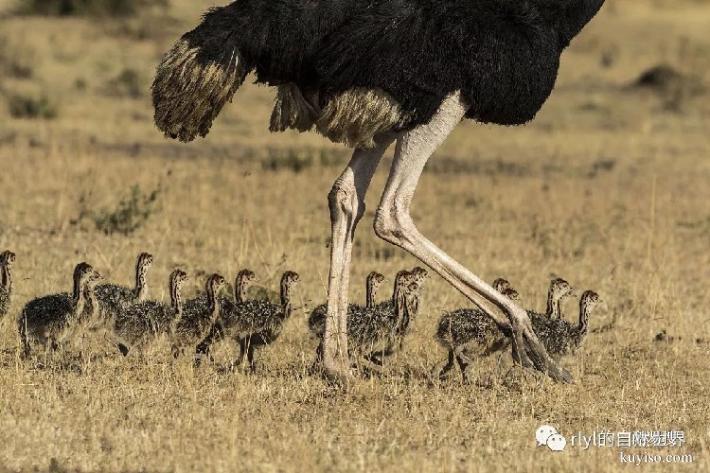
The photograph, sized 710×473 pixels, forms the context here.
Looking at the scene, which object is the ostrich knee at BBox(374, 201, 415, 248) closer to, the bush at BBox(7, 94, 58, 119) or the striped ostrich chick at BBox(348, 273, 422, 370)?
the striped ostrich chick at BBox(348, 273, 422, 370)

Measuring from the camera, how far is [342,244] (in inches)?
307

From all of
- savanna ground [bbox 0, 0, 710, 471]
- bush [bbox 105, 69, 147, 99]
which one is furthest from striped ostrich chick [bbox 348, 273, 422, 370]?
bush [bbox 105, 69, 147, 99]

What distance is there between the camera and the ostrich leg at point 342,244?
7.69m

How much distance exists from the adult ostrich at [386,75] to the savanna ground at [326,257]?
0.63 metres

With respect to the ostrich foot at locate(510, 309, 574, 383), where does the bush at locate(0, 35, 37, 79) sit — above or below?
above

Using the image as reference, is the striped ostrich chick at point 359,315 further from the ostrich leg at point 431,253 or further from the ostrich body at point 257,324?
the ostrich leg at point 431,253

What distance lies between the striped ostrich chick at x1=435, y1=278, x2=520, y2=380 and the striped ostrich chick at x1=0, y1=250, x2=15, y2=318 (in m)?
2.32

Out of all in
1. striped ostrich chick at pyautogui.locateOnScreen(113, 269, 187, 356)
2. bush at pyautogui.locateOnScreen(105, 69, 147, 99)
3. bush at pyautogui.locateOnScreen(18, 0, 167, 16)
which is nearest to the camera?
striped ostrich chick at pyautogui.locateOnScreen(113, 269, 187, 356)

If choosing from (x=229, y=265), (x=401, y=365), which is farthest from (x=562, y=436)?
(x=229, y=265)

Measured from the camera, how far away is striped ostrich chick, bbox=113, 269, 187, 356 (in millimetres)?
8086

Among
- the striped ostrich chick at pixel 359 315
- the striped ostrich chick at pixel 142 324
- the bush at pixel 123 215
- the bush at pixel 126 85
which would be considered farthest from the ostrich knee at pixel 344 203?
the bush at pixel 126 85

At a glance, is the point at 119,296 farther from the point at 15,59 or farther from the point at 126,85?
the point at 15,59

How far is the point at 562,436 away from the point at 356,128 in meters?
1.76

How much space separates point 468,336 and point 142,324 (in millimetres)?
1677
